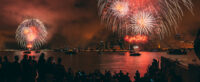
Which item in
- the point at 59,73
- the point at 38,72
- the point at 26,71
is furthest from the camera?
the point at 38,72

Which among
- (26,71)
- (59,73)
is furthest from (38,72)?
(59,73)

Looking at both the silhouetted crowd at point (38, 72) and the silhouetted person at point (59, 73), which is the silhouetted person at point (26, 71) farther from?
Answer: the silhouetted person at point (59, 73)

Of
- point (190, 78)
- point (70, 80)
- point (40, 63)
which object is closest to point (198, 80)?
point (190, 78)

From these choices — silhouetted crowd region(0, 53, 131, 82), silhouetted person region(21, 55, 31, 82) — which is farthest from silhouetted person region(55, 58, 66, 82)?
silhouetted person region(21, 55, 31, 82)

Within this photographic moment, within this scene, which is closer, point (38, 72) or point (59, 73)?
point (59, 73)

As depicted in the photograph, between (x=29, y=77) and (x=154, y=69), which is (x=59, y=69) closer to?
(x=29, y=77)

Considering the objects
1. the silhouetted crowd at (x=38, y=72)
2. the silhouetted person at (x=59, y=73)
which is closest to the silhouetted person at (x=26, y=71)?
the silhouetted crowd at (x=38, y=72)

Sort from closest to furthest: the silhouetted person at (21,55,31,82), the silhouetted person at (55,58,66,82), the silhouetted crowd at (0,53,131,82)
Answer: the silhouetted crowd at (0,53,131,82), the silhouetted person at (21,55,31,82), the silhouetted person at (55,58,66,82)

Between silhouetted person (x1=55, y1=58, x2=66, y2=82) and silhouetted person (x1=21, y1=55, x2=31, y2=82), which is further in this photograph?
silhouetted person (x1=55, y1=58, x2=66, y2=82)

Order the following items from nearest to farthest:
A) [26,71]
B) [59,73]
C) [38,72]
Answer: [26,71] → [59,73] → [38,72]

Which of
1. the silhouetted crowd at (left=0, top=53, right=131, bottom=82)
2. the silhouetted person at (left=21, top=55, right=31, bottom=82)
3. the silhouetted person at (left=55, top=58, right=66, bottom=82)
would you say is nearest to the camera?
the silhouetted crowd at (left=0, top=53, right=131, bottom=82)

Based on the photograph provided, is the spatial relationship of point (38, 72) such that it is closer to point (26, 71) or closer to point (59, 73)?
point (26, 71)

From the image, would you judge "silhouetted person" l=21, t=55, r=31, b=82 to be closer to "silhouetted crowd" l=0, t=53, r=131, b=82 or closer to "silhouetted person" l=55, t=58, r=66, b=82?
"silhouetted crowd" l=0, t=53, r=131, b=82
